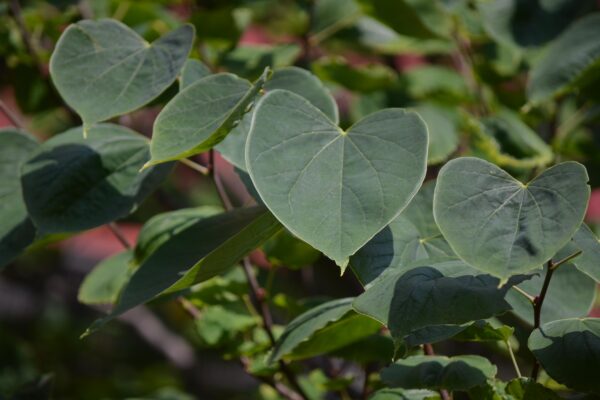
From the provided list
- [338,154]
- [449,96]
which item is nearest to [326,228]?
[338,154]

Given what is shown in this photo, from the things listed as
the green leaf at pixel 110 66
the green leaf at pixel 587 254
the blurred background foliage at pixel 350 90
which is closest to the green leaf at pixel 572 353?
the green leaf at pixel 587 254

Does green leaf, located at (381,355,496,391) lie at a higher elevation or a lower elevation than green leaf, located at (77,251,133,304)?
higher

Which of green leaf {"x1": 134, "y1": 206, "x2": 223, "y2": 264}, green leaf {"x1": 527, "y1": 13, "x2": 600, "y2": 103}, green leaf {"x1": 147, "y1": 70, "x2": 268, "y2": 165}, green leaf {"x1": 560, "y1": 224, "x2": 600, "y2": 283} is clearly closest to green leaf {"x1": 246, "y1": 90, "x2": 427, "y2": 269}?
green leaf {"x1": 147, "y1": 70, "x2": 268, "y2": 165}

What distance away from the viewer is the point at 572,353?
2.13ft

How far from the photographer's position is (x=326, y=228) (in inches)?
25.3

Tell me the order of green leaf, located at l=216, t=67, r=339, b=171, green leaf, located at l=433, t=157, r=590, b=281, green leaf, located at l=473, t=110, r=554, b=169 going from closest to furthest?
Result: green leaf, located at l=433, t=157, r=590, b=281, green leaf, located at l=216, t=67, r=339, b=171, green leaf, located at l=473, t=110, r=554, b=169

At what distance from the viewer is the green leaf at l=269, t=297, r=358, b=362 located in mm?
763

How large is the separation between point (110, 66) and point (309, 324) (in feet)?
0.99

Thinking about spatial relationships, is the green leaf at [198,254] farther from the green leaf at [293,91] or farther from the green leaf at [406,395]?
the green leaf at [406,395]

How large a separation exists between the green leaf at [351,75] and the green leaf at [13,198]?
0.54m

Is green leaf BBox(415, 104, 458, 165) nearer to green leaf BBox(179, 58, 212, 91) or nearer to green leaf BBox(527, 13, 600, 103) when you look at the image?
green leaf BBox(527, 13, 600, 103)

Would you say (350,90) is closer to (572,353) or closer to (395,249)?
(395,249)

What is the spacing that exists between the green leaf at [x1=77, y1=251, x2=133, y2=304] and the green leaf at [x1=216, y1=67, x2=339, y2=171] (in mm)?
336

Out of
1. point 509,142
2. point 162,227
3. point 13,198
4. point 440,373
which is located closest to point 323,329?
point 440,373
